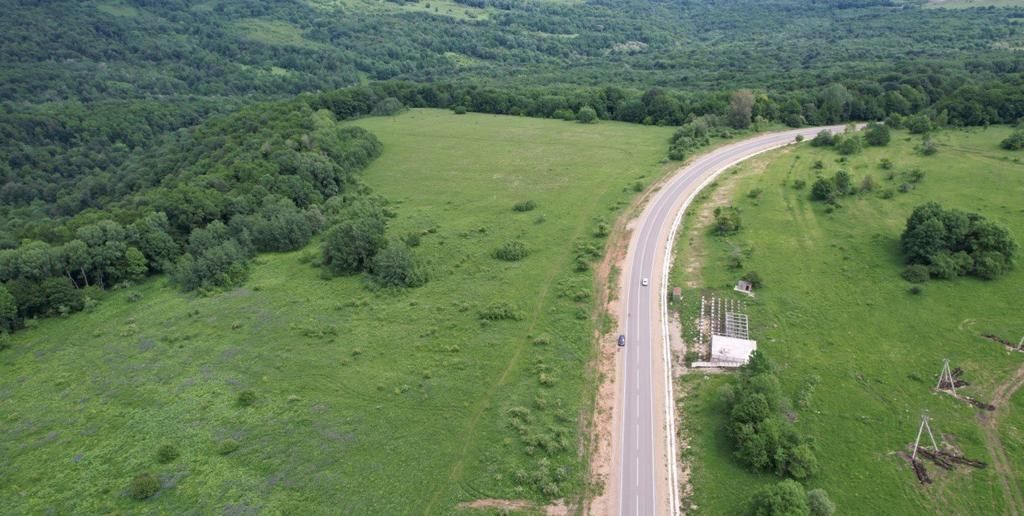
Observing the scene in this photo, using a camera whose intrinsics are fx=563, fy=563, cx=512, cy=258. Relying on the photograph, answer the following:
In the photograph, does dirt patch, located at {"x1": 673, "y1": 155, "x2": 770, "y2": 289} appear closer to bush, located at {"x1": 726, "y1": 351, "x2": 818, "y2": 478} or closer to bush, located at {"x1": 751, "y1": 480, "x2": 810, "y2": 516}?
bush, located at {"x1": 726, "y1": 351, "x2": 818, "y2": 478}

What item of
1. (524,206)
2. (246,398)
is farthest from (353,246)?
(524,206)

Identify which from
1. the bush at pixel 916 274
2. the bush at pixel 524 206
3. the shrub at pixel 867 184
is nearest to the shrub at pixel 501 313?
the bush at pixel 524 206

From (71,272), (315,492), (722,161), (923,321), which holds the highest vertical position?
(722,161)

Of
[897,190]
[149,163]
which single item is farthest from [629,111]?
[149,163]

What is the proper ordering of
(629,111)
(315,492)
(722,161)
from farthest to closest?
(629,111) < (722,161) < (315,492)

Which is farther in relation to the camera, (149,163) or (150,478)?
(149,163)

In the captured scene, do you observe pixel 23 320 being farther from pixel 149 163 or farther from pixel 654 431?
pixel 654 431

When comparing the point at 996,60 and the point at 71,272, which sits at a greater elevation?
the point at 996,60

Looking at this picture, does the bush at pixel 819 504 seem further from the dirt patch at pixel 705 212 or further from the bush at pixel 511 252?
the bush at pixel 511 252

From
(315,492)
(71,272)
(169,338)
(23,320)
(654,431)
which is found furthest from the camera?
(71,272)
